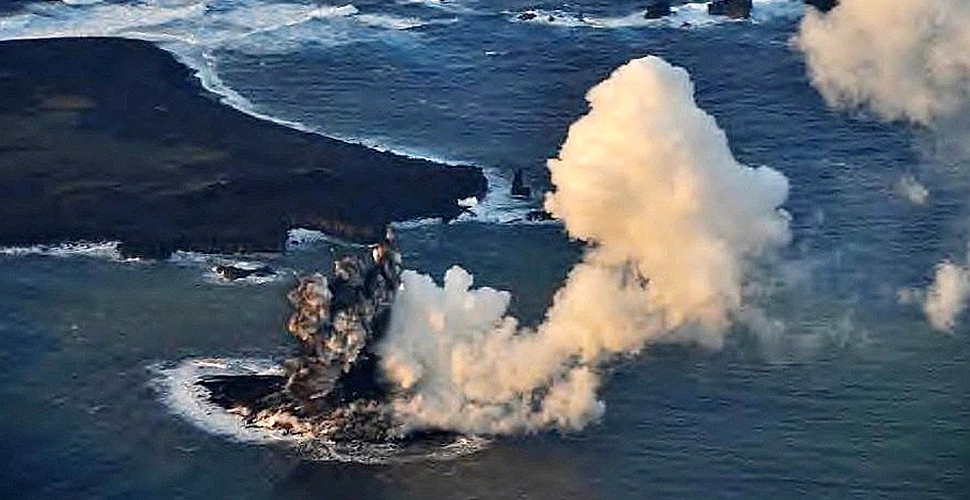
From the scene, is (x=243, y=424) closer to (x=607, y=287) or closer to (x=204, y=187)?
(x=607, y=287)

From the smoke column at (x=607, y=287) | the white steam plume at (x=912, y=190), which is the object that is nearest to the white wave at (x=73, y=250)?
the smoke column at (x=607, y=287)

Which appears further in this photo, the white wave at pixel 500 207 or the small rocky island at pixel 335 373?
the white wave at pixel 500 207

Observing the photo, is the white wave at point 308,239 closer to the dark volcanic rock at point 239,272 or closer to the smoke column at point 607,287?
the dark volcanic rock at point 239,272

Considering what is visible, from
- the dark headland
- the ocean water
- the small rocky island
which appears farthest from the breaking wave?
the dark headland

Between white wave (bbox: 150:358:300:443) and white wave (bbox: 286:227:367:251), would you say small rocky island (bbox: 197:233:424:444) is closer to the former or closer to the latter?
white wave (bbox: 150:358:300:443)

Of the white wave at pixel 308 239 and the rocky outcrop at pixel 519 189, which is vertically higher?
the rocky outcrop at pixel 519 189

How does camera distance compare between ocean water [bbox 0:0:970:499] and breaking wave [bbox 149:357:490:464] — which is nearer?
ocean water [bbox 0:0:970:499]

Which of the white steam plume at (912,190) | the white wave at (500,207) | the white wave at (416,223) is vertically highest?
the white steam plume at (912,190)

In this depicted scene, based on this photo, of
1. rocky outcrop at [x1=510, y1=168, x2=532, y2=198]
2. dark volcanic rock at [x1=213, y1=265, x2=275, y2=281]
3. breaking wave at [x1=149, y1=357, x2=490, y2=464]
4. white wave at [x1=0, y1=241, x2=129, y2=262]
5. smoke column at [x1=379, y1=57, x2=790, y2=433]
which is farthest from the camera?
rocky outcrop at [x1=510, y1=168, x2=532, y2=198]
